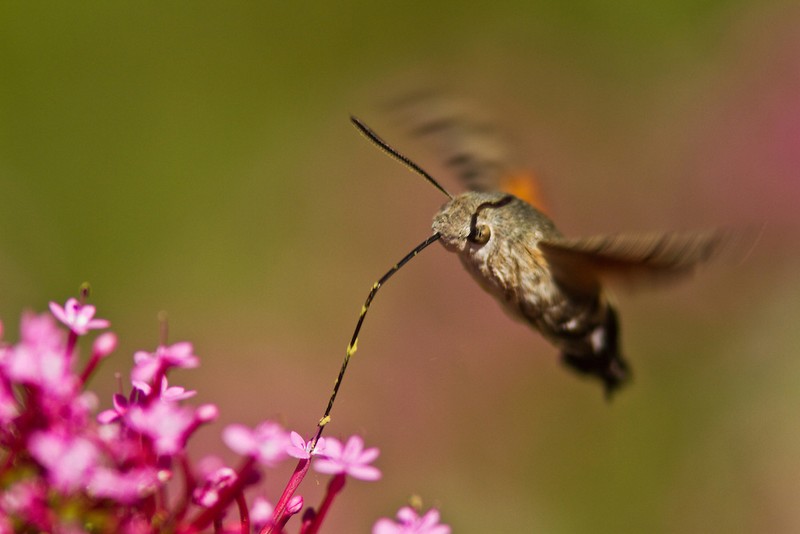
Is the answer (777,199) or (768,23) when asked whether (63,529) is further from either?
(768,23)

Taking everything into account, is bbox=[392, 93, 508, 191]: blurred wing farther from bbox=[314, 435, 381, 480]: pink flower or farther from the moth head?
bbox=[314, 435, 381, 480]: pink flower

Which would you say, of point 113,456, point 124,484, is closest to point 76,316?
point 113,456

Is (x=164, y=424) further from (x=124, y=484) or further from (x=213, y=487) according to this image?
(x=213, y=487)

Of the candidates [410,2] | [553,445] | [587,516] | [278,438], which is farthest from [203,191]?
[278,438]

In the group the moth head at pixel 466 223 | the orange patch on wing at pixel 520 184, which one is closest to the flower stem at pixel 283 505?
the moth head at pixel 466 223

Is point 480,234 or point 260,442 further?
point 480,234

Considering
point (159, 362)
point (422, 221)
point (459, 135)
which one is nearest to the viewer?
point (159, 362)
